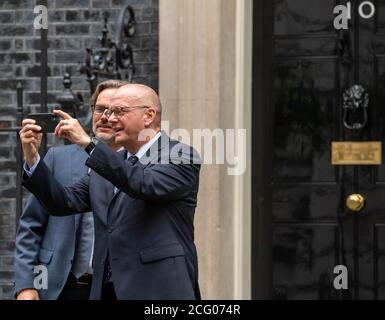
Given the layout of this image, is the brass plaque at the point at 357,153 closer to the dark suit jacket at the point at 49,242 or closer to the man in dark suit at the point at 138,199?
the dark suit jacket at the point at 49,242

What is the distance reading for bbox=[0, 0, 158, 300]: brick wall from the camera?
27.9ft

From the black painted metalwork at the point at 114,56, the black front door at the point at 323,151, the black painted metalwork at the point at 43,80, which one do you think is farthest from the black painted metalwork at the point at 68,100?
the black front door at the point at 323,151

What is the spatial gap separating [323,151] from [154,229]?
9.94 ft

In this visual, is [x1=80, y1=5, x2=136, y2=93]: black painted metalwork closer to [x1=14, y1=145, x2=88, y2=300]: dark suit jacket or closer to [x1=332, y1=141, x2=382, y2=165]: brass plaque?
[x1=332, y1=141, x2=382, y2=165]: brass plaque

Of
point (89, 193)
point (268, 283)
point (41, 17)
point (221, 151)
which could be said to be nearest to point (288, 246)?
point (268, 283)

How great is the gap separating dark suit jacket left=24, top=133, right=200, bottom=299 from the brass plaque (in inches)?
111

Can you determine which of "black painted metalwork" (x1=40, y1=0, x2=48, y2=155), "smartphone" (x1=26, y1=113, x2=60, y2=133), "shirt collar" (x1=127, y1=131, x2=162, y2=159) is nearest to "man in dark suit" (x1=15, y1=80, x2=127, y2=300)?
"smartphone" (x1=26, y1=113, x2=60, y2=133)

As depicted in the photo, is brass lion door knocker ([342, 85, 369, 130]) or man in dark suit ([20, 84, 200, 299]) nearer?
man in dark suit ([20, 84, 200, 299])

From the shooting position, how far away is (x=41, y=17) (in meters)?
8.18

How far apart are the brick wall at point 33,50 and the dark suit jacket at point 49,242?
2.15 metres

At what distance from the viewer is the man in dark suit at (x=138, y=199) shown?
5.29m

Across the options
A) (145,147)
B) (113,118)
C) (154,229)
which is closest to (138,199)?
(154,229)

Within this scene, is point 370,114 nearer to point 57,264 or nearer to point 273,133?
point 273,133

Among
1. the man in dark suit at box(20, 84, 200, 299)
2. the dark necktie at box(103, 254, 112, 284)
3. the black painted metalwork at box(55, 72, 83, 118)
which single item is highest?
the black painted metalwork at box(55, 72, 83, 118)
